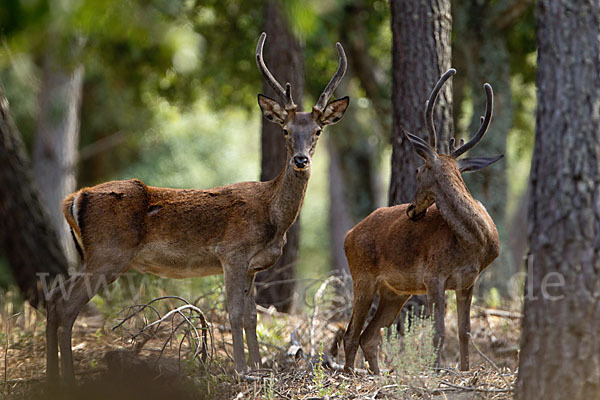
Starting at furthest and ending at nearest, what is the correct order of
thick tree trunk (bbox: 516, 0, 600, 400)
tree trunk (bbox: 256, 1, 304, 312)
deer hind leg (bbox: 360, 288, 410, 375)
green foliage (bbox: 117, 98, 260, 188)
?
green foliage (bbox: 117, 98, 260, 188) → tree trunk (bbox: 256, 1, 304, 312) → deer hind leg (bbox: 360, 288, 410, 375) → thick tree trunk (bbox: 516, 0, 600, 400)

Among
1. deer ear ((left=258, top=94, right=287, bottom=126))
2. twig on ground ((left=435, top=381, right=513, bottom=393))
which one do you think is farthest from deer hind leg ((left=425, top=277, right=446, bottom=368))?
deer ear ((left=258, top=94, right=287, bottom=126))

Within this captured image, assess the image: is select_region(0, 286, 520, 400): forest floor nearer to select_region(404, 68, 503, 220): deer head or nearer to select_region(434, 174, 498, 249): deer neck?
select_region(434, 174, 498, 249): deer neck

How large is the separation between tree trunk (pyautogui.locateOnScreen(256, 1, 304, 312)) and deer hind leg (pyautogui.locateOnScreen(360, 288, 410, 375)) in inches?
105

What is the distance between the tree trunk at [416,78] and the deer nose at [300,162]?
5.03 ft

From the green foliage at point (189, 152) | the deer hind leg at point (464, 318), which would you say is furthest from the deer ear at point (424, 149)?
the green foliage at point (189, 152)

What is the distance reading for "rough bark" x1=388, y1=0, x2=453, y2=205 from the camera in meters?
7.71

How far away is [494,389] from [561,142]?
173 centimetres

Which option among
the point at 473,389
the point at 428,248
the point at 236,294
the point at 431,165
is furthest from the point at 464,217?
the point at 236,294

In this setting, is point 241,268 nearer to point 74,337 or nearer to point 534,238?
point 74,337

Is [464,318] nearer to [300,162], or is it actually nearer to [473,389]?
[473,389]

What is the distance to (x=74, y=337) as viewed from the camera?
771cm

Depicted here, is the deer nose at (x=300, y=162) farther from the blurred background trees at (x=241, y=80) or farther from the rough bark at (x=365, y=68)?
the rough bark at (x=365, y=68)

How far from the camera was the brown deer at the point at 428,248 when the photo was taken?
6.21 metres

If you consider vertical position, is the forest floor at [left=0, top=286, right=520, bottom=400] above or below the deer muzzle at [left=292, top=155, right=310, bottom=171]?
below
